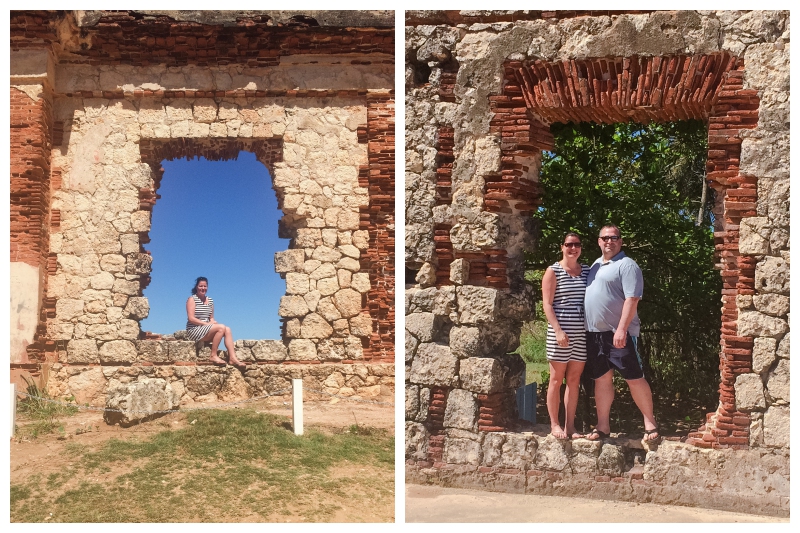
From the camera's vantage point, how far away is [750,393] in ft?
16.1

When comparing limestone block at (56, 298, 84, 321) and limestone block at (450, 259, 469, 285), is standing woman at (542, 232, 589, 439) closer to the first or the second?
limestone block at (450, 259, 469, 285)

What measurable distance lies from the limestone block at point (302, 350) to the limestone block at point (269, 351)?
0.07 metres

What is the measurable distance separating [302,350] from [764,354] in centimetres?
452

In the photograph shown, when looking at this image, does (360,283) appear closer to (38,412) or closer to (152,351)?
(152,351)

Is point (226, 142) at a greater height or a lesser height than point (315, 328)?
greater

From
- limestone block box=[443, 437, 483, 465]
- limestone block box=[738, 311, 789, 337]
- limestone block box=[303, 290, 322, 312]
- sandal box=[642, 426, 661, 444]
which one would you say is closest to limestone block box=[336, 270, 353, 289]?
limestone block box=[303, 290, 322, 312]

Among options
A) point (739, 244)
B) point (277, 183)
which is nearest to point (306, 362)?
point (277, 183)

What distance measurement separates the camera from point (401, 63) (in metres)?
5.48

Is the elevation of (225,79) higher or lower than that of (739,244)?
higher

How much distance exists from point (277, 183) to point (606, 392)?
4184mm

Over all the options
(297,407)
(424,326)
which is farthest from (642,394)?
Result: (297,407)

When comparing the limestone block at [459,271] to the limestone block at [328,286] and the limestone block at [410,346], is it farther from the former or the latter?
the limestone block at [328,286]

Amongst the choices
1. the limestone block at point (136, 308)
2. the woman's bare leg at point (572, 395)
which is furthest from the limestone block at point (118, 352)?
the woman's bare leg at point (572, 395)

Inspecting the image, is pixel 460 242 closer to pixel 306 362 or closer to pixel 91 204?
pixel 306 362
